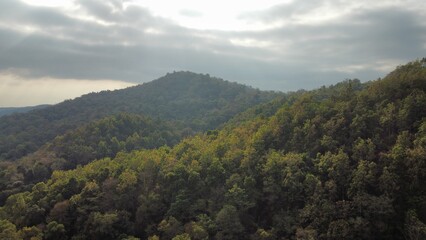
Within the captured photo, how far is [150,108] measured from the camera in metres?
146

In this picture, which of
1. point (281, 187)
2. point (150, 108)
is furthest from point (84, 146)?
point (150, 108)

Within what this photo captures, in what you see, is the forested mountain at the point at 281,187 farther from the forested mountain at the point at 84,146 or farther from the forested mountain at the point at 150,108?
the forested mountain at the point at 150,108

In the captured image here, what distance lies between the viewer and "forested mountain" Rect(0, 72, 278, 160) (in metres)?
104

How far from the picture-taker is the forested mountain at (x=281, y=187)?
30.3 meters

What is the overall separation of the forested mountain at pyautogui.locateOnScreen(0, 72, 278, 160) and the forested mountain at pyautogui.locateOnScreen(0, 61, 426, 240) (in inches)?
2294

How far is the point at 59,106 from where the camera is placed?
488 feet

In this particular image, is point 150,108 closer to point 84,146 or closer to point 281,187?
point 84,146

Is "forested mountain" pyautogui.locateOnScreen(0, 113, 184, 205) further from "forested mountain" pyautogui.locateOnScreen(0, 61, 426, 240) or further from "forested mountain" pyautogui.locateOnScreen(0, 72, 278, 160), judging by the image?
"forested mountain" pyautogui.locateOnScreen(0, 61, 426, 240)

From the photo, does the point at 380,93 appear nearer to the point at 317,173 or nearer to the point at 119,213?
the point at 317,173

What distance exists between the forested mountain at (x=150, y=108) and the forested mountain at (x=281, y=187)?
191ft

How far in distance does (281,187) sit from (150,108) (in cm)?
11473

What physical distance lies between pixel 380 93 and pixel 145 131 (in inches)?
2453

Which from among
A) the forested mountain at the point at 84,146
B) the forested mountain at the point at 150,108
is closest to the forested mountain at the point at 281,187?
the forested mountain at the point at 84,146

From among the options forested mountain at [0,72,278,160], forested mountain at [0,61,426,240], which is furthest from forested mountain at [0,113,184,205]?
forested mountain at [0,61,426,240]
